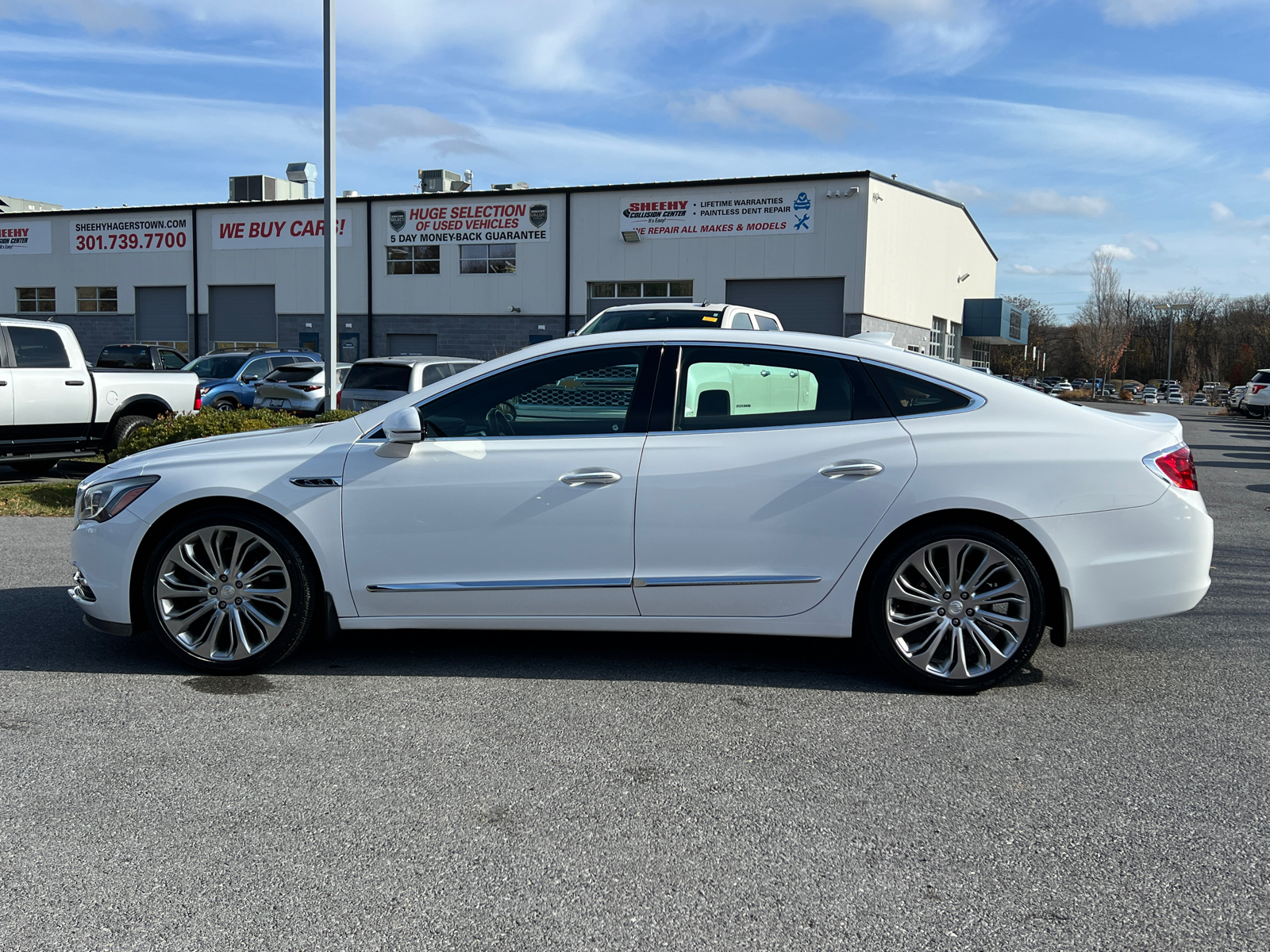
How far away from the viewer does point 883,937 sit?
266 centimetres

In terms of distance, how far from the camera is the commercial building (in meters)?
34.3

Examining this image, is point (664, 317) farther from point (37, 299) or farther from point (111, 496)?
point (37, 299)

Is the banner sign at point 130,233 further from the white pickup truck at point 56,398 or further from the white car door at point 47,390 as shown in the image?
the white car door at point 47,390

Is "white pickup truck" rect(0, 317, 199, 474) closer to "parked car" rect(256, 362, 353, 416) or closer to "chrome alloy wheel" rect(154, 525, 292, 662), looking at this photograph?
"parked car" rect(256, 362, 353, 416)

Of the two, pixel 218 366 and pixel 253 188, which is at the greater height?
pixel 253 188

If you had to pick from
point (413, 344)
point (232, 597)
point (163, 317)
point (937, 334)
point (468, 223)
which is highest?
point (468, 223)

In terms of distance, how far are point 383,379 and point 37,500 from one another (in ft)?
16.8

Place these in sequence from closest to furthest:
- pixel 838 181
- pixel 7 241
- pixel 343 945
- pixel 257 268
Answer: pixel 343 945 → pixel 838 181 → pixel 257 268 → pixel 7 241

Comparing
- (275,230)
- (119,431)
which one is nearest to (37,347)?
(119,431)

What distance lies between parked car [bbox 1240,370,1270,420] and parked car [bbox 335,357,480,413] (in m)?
34.6

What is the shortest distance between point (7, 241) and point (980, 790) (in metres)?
50.6

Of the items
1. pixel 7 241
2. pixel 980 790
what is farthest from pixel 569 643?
pixel 7 241

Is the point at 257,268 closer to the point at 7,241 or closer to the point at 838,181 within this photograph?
the point at 7,241

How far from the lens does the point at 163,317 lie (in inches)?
1678
